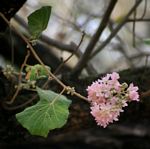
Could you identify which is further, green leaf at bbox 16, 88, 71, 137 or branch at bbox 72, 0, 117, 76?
branch at bbox 72, 0, 117, 76

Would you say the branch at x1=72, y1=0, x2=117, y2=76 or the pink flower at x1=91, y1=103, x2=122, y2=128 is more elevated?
the branch at x1=72, y1=0, x2=117, y2=76

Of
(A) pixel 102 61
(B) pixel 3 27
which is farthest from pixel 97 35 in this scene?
(A) pixel 102 61

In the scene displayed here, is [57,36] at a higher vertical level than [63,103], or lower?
higher

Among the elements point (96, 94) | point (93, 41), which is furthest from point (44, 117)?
point (93, 41)

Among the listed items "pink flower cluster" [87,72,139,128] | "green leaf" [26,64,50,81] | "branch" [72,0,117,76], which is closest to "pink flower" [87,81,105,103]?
"pink flower cluster" [87,72,139,128]

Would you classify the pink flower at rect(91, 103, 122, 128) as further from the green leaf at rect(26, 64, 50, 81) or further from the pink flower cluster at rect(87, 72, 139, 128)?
the green leaf at rect(26, 64, 50, 81)

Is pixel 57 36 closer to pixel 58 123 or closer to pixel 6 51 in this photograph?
pixel 6 51
